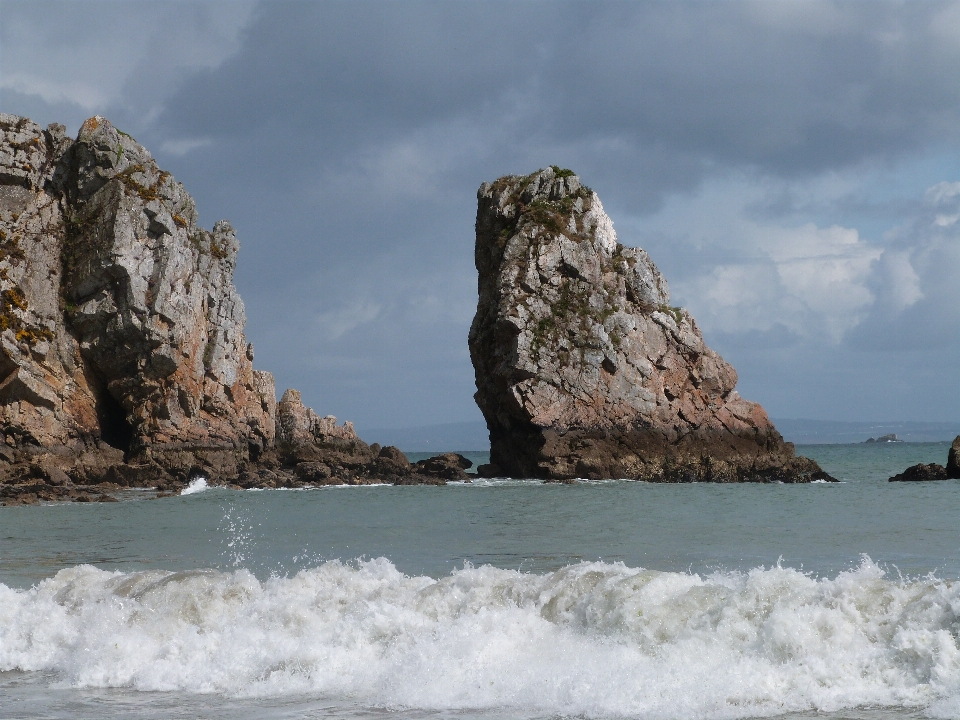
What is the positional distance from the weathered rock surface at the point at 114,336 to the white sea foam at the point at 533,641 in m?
34.5

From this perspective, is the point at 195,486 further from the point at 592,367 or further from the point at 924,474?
the point at 924,474

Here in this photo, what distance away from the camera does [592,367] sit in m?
46.8

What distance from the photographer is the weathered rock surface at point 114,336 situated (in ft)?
142

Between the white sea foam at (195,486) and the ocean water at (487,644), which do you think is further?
the white sea foam at (195,486)

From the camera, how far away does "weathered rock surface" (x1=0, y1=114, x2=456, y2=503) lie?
43.4 m

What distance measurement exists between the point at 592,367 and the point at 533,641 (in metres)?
38.9

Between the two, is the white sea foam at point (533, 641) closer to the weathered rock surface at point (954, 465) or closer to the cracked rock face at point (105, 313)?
the cracked rock face at point (105, 313)

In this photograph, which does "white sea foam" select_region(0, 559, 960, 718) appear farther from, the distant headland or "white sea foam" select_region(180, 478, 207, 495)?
the distant headland

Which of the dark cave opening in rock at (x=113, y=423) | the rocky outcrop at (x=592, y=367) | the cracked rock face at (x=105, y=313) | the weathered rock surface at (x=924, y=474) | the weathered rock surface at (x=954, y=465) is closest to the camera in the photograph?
the weathered rock surface at (x=924, y=474)

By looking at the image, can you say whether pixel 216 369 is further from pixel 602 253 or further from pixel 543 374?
pixel 602 253

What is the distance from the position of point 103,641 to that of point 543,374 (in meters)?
38.0

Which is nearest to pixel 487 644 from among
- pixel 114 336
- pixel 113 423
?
pixel 114 336

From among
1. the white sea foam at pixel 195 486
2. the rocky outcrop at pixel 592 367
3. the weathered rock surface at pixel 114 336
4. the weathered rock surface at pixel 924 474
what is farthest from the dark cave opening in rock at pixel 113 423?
the weathered rock surface at pixel 924 474

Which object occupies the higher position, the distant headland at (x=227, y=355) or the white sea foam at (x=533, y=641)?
the distant headland at (x=227, y=355)
